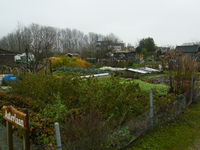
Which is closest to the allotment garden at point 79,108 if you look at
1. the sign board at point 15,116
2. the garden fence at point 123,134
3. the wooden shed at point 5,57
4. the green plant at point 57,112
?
the green plant at point 57,112

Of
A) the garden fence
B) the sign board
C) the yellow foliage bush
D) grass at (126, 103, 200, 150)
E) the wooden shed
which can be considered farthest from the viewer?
the wooden shed

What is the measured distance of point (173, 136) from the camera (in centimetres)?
476

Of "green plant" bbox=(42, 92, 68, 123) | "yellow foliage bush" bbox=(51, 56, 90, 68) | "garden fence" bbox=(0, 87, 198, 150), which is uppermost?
"yellow foliage bush" bbox=(51, 56, 90, 68)

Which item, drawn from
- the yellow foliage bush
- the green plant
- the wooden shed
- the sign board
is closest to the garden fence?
the sign board

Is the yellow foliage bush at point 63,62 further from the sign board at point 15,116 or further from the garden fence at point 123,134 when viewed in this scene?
the sign board at point 15,116

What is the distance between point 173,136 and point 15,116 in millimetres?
4050

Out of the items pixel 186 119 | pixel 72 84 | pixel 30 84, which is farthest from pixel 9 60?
pixel 186 119

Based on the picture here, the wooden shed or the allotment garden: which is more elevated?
the wooden shed

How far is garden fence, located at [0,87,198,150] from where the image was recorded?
3.13m

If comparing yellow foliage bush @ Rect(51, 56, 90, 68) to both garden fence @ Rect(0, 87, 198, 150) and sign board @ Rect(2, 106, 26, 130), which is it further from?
sign board @ Rect(2, 106, 26, 130)

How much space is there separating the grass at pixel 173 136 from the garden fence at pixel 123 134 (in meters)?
0.15

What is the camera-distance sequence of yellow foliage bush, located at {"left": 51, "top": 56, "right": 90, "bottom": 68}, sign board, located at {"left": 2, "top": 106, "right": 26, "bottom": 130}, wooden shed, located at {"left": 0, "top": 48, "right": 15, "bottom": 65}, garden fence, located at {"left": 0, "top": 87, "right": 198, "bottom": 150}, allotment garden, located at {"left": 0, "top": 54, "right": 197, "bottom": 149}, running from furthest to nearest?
wooden shed, located at {"left": 0, "top": 48, "right": 15, "bottom": 65}, yellow foliage bush, located at {"left": 51, "top": 56, "right": 90, "bottom": 68}, allotment garden, located at {"left": 0, "top": 54, "right": 197, "bottom": 149}, garden fence, located at {"left": 0, "top": 87, "right": 198, "bottom": 150}, sign board, located at {"left": 2, "top": 106, "right": 26, "bottom": 130}

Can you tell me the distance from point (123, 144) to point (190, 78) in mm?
5506

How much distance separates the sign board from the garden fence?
1.67 ft
